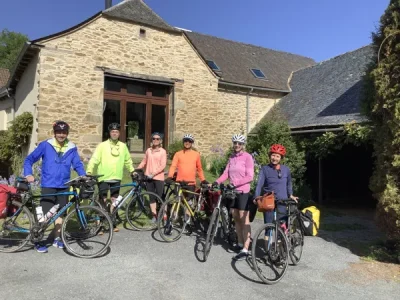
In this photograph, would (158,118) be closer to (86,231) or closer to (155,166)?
(155,166)

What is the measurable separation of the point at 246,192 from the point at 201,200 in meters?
1.07

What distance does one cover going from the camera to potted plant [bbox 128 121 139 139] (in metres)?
13.9

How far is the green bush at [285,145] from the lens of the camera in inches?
471

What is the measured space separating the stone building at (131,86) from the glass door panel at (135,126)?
1.5 inches

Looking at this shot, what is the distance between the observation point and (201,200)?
6.16 metres

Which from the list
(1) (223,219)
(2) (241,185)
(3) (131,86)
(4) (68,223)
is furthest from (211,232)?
(3) (131,86)

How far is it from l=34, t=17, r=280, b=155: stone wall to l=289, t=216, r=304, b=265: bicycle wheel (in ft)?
29.6

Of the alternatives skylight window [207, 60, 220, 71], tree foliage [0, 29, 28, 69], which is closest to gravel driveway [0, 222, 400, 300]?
skylight window [207, 60, 220, 71]

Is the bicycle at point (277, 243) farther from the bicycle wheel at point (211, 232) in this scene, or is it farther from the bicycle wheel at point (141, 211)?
the bicycle wheel at point (141, 211)

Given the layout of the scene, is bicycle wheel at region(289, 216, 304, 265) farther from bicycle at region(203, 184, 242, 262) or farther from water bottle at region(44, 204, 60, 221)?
water bottle at region(44, 204, 60, 221)

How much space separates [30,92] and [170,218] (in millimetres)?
9854

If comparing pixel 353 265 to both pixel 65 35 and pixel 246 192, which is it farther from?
pixel 65 35

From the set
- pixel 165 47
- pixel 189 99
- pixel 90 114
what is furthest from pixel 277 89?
pixel 90 114

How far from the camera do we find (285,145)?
481 inches
